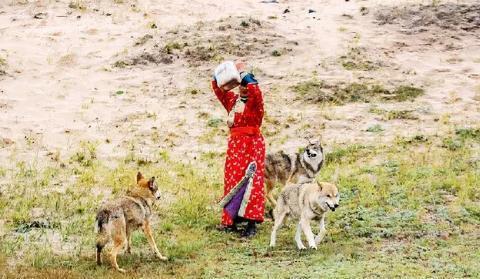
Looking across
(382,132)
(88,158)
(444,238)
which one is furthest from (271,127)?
(444,238)

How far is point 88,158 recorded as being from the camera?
49.6ft

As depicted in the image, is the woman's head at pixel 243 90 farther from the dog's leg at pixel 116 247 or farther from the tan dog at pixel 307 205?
the dog's leg at pixel 116 247

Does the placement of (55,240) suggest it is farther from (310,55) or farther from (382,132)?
(310,55)

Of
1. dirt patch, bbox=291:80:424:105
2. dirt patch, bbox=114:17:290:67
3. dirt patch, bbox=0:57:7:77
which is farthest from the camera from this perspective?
dirt patch, bbox=114:17:290:67

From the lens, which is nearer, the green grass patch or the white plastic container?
the green grass patch

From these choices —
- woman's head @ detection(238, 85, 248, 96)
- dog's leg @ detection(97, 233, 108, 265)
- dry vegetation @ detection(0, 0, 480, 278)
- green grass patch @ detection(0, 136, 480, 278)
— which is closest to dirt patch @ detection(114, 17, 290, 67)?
dry vegetation @ detection(0, 0, 480, 278)

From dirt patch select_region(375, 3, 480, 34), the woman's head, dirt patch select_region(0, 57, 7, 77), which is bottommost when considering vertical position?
dirt patch select_region(0, 57, 7, 77)

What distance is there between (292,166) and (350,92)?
6278 mm

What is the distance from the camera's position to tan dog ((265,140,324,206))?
12492 mm

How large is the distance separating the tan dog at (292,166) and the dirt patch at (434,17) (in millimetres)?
11074

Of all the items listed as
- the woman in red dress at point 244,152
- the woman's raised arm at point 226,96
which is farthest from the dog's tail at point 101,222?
the woman's raised arm at point 226,96

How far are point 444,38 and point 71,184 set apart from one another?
1299 centimetres

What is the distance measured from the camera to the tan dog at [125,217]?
9.41m

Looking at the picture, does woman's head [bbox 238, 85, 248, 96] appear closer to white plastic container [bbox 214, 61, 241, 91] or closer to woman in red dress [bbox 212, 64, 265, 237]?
woman in red dress [bbox 212, 64, 265, 237]
